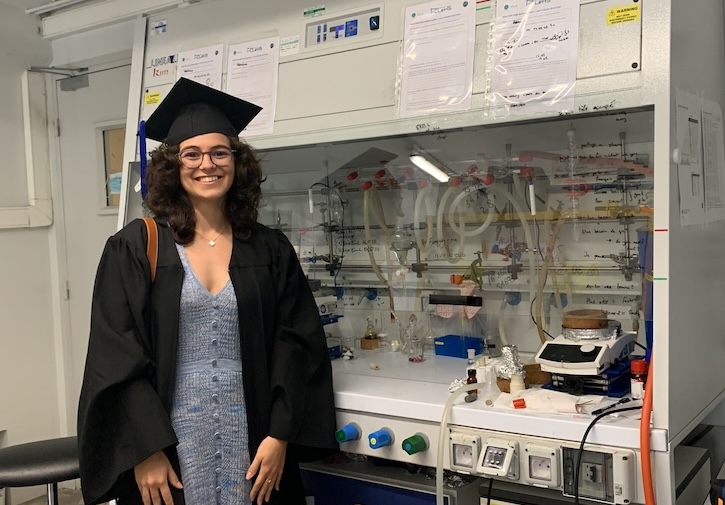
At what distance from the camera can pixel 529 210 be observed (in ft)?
6.68

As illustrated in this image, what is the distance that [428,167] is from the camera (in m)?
2.16

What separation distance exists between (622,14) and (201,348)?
1.21 m

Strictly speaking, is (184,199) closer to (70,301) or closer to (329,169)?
(329,169)

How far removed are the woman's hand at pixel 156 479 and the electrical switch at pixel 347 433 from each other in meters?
0.39

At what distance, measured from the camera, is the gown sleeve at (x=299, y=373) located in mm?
1571

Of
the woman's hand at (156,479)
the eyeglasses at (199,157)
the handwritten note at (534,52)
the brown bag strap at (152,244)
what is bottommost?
the woman's hand at (156,479)

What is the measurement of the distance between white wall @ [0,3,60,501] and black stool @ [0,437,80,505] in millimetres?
1397

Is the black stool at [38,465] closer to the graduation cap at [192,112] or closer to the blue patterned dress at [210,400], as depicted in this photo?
the blue patterned dress at [210,400]

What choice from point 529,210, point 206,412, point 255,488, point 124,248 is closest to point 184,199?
point 124,248

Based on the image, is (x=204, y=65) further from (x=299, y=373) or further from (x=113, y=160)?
(x=113, y=160)

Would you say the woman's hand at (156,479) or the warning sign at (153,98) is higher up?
the warning sign at (153,98)

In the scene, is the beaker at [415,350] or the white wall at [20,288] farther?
the white wall at [20,288]

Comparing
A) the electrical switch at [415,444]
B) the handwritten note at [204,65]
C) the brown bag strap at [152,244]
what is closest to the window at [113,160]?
the handwritten note at [204,65]

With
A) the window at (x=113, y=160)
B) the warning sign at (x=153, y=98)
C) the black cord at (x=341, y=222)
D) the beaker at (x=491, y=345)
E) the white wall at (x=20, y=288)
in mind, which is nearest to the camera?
the beaker at (x=491, y=345)
